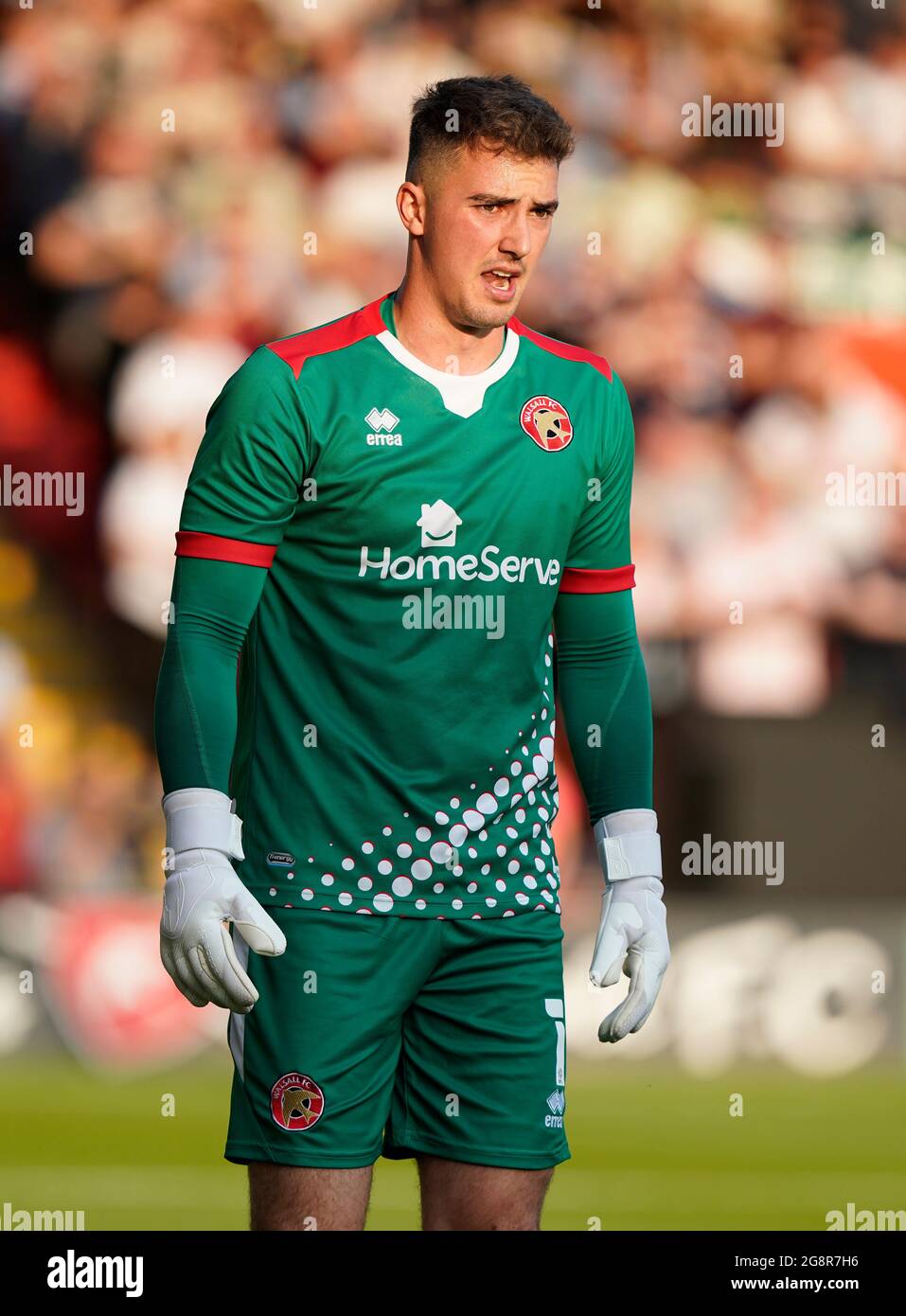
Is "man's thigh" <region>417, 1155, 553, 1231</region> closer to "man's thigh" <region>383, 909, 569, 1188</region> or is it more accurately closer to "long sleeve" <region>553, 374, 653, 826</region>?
"man's thigh" <region>383, 909, 569, 1188</region>

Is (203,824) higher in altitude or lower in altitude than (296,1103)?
higher

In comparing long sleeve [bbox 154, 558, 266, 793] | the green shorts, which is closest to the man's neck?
long sleeve [bbox 154, 558, 266, 793]

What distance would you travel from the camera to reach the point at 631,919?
347 cm

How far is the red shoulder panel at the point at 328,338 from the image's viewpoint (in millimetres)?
3277

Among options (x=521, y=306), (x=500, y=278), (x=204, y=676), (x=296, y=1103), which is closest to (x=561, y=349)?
(x=500, y=278)

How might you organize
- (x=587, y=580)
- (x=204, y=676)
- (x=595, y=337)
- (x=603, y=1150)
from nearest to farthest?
(x=204, y=676) < (x=587, y=580) < (x=603, y=1150) < (x=595, y=337)

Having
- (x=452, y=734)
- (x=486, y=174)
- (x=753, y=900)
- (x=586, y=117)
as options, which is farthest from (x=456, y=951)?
(x=586, y=117)

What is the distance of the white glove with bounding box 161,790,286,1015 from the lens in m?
3.06

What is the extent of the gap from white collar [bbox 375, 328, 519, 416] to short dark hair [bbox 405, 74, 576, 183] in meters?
0.28

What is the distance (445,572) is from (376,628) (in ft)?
0.47

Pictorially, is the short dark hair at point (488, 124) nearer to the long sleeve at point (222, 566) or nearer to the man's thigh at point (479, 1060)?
the long sleeve at point (222, 566)

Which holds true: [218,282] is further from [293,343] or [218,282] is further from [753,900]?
[293,343]

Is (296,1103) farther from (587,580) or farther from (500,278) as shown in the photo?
(500,278)

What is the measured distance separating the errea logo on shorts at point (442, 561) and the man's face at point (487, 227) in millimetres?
333
